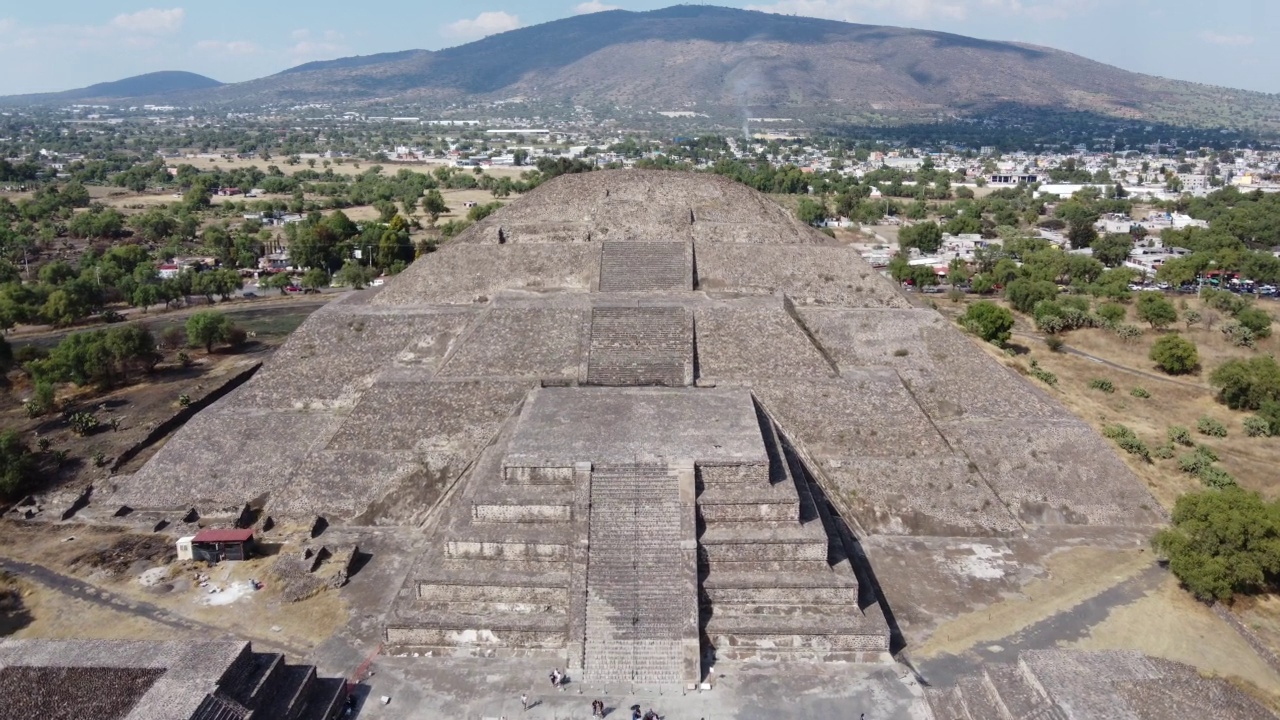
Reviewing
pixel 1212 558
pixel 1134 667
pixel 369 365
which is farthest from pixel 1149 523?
pixel 369 365

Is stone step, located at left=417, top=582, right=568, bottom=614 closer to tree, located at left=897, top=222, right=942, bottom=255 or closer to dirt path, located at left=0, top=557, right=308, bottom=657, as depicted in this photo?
dirt path, located at left=0, top=557, right=308, bottom=657

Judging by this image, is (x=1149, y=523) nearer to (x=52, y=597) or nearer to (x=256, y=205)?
(x=52, y=597)

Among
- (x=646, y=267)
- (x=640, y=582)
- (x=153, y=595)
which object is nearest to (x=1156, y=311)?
(x=646, y=267)

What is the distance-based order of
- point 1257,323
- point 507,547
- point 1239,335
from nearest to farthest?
point 507,547 < point 1239,335 < point 1257,323

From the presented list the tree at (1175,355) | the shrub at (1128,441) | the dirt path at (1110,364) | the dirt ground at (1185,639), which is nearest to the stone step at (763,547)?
the dirt ground at (1185,639)

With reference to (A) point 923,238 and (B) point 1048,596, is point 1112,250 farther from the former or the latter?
(B) point 1048,596
